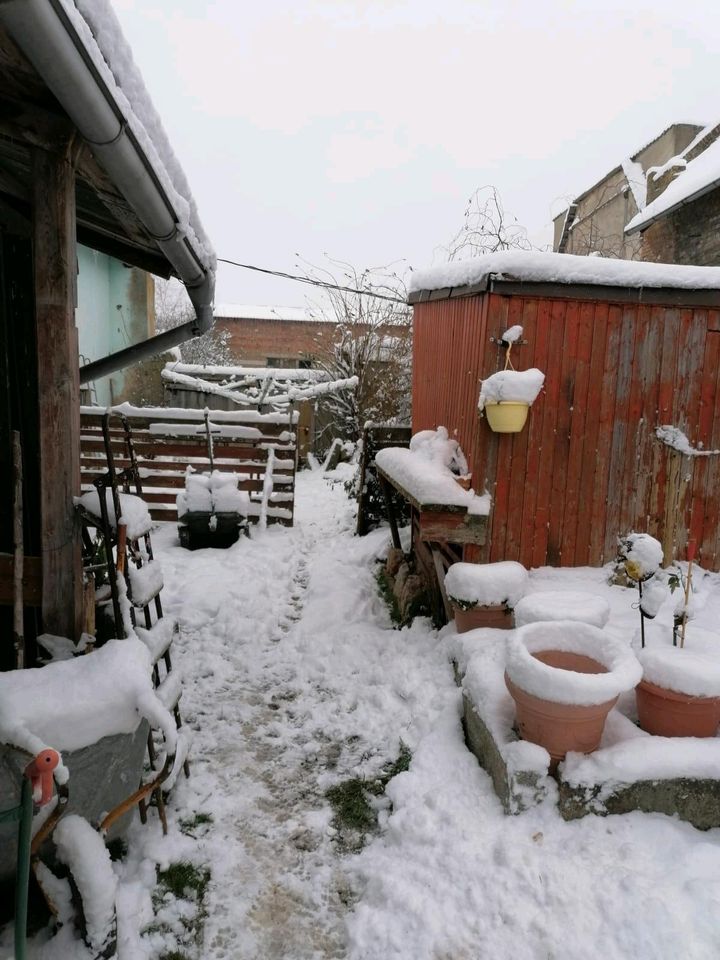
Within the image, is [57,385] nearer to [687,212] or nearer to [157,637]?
[157,637]

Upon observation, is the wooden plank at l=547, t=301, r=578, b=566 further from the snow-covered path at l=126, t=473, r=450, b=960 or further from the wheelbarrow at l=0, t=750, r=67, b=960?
the wheelbarrow at l=0, t=750, r=67, b=960

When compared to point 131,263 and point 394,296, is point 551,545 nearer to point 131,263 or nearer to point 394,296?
point 131,263

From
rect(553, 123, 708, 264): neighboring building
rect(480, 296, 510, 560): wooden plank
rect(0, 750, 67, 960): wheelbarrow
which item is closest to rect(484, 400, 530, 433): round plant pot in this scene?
rect(480, 296, 510, 560): wooden plank

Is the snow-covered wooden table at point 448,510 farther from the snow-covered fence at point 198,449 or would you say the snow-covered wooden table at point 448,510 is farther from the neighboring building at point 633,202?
the neighboring building at point 633,202

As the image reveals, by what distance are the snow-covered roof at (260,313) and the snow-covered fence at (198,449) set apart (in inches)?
638

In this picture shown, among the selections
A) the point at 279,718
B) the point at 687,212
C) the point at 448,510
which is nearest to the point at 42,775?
the point at 279,718

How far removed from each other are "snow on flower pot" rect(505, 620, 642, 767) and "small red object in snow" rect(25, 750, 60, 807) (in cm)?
195

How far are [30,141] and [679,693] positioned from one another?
3611 mm

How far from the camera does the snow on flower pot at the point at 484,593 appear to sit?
13.5 feet

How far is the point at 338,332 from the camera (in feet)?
45.1

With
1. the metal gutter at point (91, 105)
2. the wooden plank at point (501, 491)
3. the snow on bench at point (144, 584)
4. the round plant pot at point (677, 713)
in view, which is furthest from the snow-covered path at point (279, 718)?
the metal gutter at point (91, 105)

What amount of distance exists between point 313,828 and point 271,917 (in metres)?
0.51

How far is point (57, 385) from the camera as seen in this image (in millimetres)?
2477

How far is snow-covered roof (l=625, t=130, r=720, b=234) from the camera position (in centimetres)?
832
